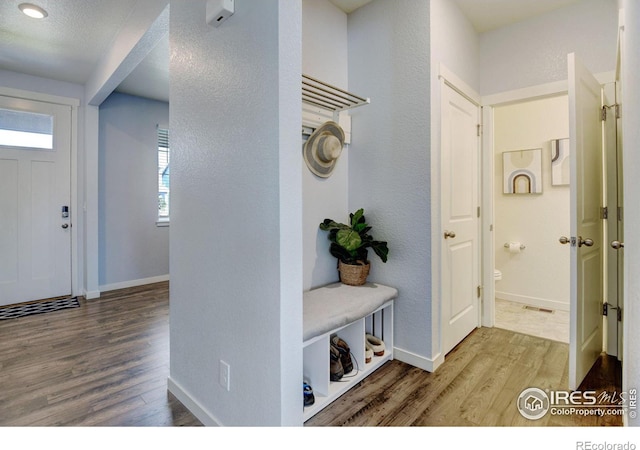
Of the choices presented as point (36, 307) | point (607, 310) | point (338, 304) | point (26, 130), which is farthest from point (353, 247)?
point (26, 130)

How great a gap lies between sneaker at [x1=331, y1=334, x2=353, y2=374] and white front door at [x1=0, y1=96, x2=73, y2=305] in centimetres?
353

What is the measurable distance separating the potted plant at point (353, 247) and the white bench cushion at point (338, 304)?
0.09 m

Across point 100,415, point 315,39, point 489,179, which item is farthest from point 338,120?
point 100,415

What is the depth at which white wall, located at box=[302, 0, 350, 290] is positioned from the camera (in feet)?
7.06

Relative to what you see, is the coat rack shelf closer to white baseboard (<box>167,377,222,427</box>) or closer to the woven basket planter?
the woven basket planter

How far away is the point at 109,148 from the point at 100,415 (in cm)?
342

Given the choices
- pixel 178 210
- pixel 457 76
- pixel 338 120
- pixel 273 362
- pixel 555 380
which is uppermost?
pixel 457 76

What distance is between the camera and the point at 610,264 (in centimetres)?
224

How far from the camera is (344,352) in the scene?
1950 mm

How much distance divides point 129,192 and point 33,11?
227 centimetres

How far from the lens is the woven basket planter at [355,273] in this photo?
223 centimetres

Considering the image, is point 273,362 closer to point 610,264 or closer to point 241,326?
point 241,326

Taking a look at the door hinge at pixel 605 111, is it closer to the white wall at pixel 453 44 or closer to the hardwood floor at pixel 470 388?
the white wall at pixel 453 44

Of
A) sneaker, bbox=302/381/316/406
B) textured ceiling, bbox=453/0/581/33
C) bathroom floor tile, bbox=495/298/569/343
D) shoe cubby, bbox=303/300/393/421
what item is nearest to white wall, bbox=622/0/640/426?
shoe cubby, bbox=303/300/393/421
